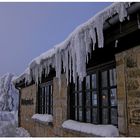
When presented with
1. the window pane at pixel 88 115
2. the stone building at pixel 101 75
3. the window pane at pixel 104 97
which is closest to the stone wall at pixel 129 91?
the stone building at pixel 101 75

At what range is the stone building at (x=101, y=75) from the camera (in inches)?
136

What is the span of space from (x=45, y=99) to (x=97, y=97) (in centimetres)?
379

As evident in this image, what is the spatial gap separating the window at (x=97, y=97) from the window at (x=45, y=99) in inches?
81.5

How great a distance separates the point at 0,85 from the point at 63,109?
99.2ft

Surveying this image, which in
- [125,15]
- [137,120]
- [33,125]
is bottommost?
[33,125]

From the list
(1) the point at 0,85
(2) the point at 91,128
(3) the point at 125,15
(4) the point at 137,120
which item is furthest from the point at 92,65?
(1) the point at 0,85

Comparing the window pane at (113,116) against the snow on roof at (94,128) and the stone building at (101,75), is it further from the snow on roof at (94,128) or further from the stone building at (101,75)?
the snow on roof at (94,128)

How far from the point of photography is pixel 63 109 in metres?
6.07

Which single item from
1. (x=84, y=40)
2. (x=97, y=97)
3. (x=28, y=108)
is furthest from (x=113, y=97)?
(x=28, y=108)

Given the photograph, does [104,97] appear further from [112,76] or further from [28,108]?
[28,108]

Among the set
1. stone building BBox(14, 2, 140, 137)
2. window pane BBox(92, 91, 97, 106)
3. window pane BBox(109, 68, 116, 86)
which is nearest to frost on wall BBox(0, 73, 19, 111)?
stone building BBox(14, 2, 140, 137)

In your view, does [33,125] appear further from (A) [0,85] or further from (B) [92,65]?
(A) [0,85]

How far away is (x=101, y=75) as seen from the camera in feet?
15.9

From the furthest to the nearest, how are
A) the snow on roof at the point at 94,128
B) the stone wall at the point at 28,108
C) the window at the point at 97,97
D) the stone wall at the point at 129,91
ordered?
the stone wall at the point at 28,108 → the window at the point at 97,97 → the snow on roof at the point at 94,128 → the stone wall at the point at 129,91
